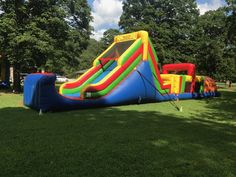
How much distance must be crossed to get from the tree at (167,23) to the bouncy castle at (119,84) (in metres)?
16.5

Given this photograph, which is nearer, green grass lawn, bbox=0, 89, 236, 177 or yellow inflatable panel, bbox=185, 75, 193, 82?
green grass lawn, bbox=0, 89, 236, 177

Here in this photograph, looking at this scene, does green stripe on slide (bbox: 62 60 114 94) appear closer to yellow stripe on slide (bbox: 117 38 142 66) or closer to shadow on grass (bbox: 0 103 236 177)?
yellow stripe on slide (bbox: 117 38 142 66)

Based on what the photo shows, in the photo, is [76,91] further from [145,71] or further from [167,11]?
[167,11]

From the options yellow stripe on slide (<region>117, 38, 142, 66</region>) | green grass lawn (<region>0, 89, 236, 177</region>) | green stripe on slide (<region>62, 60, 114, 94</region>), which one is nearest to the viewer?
green grass lawn (<region>0, 89, 236, 177</region>)

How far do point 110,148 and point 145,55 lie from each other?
8409 mm

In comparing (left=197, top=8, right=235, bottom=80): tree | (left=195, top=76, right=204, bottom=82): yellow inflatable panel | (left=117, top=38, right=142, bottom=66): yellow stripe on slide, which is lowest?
(left=195, top=76, right=204, bottom=82): yellow inflatable panel

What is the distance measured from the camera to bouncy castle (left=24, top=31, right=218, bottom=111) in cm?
956

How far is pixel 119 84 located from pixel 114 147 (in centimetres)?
676

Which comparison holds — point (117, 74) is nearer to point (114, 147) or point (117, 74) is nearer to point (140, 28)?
point (114, 147)

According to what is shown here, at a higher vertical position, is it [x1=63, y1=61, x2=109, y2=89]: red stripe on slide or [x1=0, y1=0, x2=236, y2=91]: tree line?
[x1=0, y1=0, x2=236, y2=91]: tree line

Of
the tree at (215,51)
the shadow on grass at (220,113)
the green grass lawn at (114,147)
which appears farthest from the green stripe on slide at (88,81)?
the tree at (215,51)

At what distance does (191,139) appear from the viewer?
609cm

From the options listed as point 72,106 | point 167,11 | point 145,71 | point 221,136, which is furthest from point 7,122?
point 167,11

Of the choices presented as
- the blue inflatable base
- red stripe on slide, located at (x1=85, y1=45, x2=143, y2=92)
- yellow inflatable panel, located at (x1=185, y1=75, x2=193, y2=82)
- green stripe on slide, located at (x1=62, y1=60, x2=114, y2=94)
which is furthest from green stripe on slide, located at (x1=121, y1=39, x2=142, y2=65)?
yellow inflatable panel, located at (x1=185, y1=75, x2=193, y2=82)
